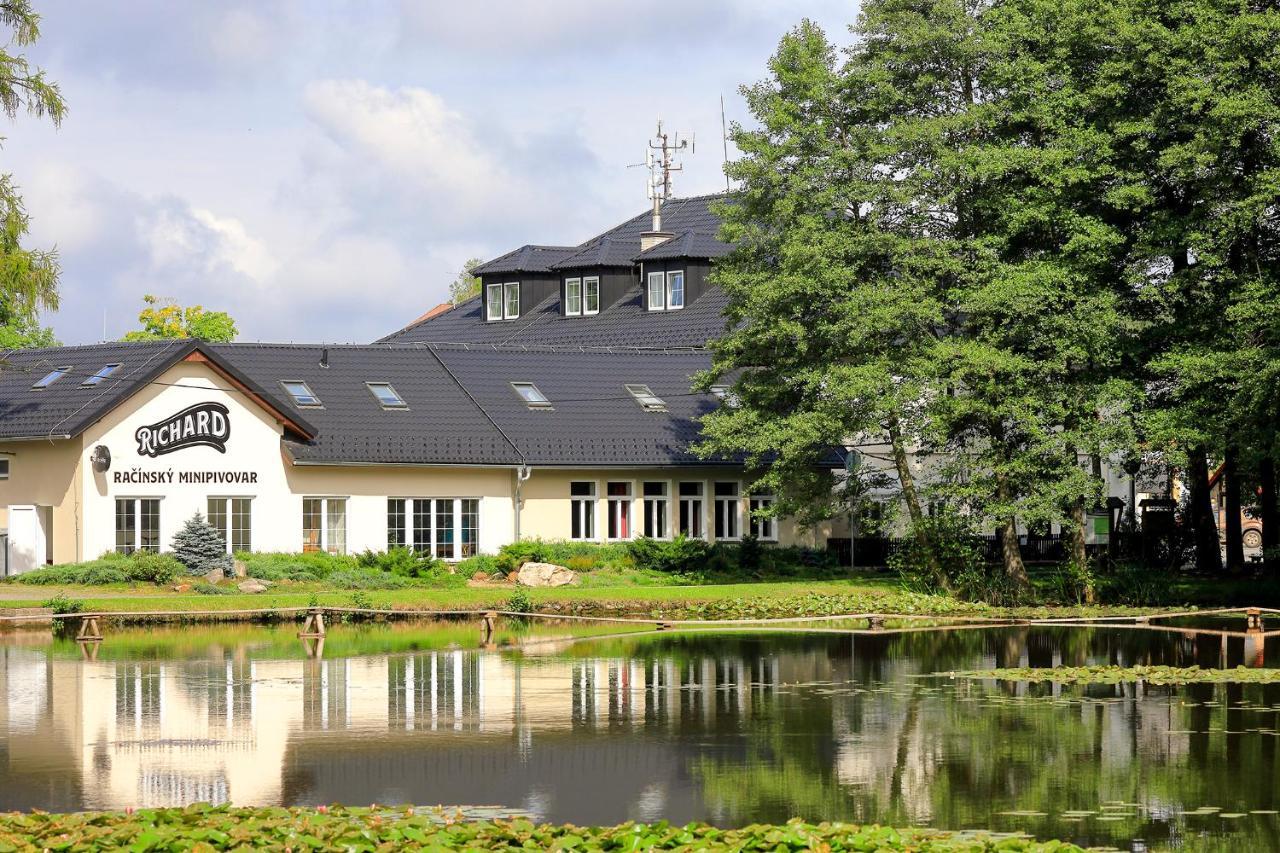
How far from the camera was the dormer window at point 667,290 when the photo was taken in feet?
210

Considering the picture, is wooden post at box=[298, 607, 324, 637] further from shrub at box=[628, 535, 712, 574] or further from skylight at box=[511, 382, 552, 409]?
skylight at box=[511, 382, 552, 409]

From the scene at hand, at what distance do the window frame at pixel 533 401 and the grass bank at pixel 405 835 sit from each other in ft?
125

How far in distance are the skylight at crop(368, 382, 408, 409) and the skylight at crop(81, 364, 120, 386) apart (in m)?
7.11

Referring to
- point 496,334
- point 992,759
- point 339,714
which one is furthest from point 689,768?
point 496,334

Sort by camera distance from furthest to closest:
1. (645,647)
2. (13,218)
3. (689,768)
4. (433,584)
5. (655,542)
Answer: (655,542) → (433,584) → (13,218) → (645,647) → (689,768)

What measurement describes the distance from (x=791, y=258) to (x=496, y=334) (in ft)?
98.1

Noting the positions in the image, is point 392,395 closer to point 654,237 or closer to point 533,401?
point 533,401

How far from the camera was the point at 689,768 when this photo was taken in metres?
17.8

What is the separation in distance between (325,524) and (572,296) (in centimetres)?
2377

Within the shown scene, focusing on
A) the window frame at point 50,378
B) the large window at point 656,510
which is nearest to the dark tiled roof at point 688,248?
the large window at point 656,510

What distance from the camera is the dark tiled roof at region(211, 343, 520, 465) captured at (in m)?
46.6

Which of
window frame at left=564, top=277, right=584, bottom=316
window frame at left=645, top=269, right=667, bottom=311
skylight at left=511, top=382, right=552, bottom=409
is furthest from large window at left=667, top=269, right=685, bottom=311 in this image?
skylight at left=511, top=382, right=552, bottom=409

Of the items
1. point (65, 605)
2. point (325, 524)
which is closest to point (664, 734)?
point (65, 605)

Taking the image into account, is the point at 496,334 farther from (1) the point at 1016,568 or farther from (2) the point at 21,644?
(2) the point at 21,644
